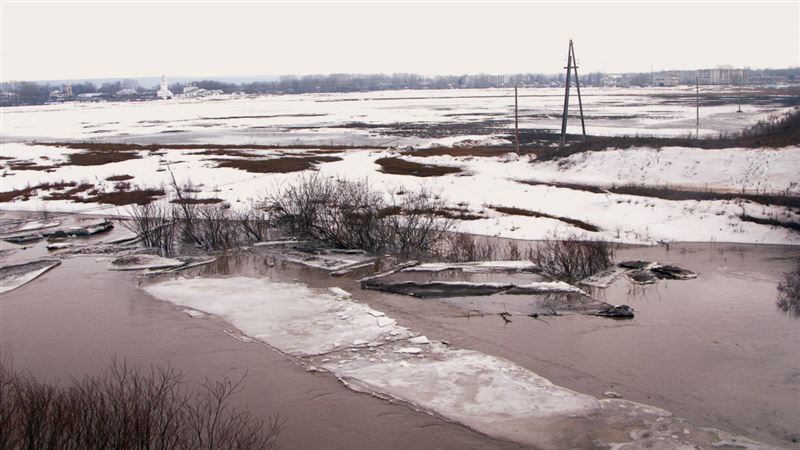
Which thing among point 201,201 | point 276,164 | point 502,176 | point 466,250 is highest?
point 276,164

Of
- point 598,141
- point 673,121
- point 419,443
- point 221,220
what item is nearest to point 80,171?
point 221,220

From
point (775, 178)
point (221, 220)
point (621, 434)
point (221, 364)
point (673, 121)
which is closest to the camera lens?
point (621, 434)

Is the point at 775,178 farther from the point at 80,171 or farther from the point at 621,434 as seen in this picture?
the point at 80,171

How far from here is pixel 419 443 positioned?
7.76 metres

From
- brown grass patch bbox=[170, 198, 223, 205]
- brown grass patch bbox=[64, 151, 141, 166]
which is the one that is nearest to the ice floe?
brown grass patch bbox=[170, 198, 223, 205]

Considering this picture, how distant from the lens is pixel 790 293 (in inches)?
497

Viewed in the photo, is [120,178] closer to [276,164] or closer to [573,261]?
[276,164]

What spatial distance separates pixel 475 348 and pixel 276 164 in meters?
20.9

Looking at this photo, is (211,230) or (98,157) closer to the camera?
(211,230)

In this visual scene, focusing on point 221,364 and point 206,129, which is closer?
point 221,364

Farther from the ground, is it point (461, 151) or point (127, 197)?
point (461, 151)

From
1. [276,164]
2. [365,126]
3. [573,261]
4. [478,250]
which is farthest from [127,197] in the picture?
[365,126]

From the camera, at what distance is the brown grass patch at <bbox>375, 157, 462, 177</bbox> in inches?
1080

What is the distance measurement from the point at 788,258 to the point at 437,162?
1700 centimetres
